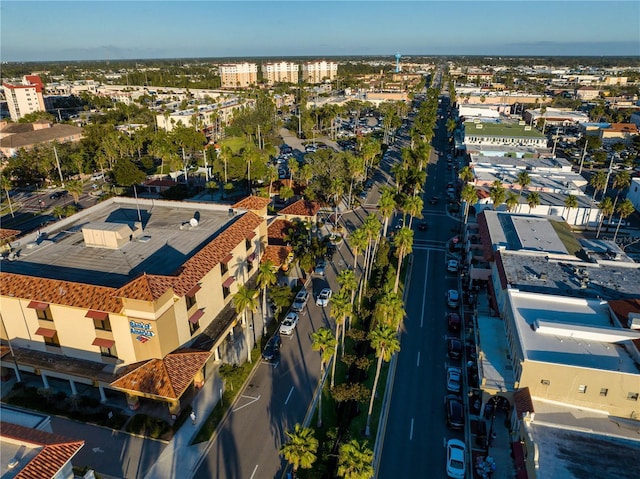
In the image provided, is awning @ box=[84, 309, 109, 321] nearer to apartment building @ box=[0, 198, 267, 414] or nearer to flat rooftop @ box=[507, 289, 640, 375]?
apartment building @ box=[0, 198, 267, 414]

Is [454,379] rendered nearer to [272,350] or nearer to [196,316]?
[272,350]

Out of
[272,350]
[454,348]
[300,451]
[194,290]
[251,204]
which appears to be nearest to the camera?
[300,451]

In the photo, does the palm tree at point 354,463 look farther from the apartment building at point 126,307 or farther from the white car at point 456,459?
the apartment building at point 126,307

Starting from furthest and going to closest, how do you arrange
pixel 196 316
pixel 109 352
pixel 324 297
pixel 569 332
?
pixel 324 297 → pixel 196 316 → pixel 109 352 → pixel 569 332

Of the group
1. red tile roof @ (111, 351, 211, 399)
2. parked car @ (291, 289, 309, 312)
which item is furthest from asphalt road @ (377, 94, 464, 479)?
red tile roof @ (111, 351, 211, 399)

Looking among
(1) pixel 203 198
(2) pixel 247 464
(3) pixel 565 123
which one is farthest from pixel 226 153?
(3) pixel 565 123

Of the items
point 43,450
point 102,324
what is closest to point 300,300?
point 102,324

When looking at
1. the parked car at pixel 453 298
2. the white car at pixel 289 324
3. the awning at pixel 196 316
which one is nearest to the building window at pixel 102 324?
the awning at pixel 196 316
